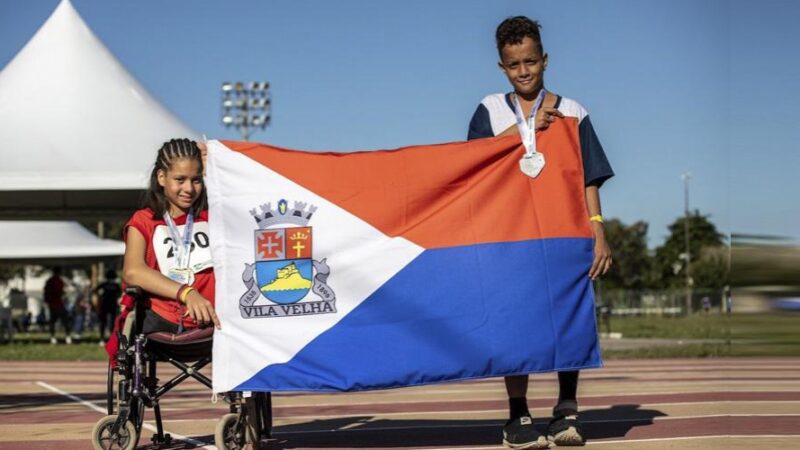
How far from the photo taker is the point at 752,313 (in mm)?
1567

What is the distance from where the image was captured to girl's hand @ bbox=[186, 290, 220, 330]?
5.42 m

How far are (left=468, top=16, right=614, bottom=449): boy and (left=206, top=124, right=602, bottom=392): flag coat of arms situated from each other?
107 millimetres

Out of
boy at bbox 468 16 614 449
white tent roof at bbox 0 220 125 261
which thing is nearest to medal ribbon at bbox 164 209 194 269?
boy at bbox 468 16 614 449

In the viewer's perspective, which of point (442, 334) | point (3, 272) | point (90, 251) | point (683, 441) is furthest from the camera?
point (3, 272)

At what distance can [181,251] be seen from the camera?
18.8ft

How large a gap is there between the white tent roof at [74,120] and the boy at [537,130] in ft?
72.2

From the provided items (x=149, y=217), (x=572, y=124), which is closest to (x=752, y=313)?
(x=572, y=124)

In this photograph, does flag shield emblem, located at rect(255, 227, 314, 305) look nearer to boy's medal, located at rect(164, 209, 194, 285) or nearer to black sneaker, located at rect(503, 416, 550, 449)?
boy's medal, located at rect(164, 209, 194, 285)

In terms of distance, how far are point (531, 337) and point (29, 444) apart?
A: 9.81 feet

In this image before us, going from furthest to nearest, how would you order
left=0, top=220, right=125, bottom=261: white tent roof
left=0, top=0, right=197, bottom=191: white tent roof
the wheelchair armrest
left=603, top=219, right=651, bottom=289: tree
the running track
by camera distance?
left=603, top=219, right=651, bottom=289: tree
left=0, top=220, right=125, bottom=261: white tent roof
left=0, top=0, right=197, bottom=191: white tent roof
the running track
the wheelchair armrest

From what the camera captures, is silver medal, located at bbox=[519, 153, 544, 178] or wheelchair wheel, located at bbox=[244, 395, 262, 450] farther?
silver medal, located at bbox=[519, 153, 544, 178]

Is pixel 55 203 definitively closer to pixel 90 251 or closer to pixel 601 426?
pixel 90 251

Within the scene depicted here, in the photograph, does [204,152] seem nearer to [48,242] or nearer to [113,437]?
[113,437]

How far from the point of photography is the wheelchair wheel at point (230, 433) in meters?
5.39
